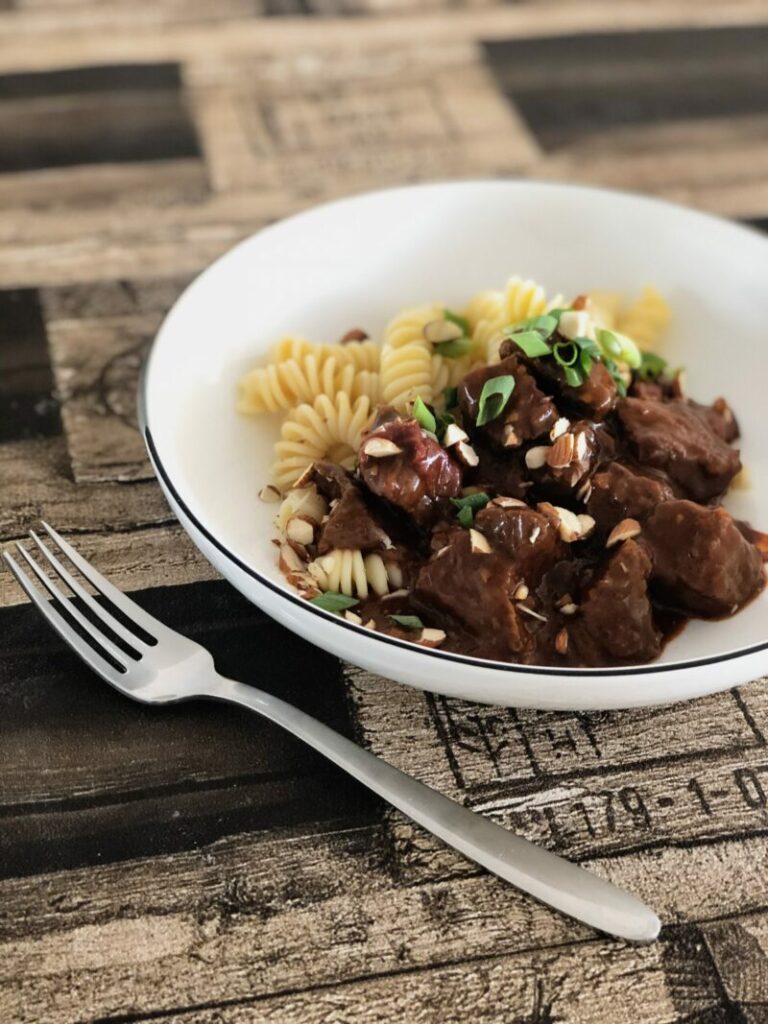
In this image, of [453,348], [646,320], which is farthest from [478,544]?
[646,320]

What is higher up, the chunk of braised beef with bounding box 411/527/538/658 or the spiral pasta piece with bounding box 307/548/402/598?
the chunk of braised beef with bounding box 411/527/538/658

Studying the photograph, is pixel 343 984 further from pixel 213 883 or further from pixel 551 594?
pixel 551 594

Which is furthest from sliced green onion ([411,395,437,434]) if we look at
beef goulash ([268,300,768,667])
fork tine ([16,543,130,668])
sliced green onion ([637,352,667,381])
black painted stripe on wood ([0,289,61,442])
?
black painted stripe on wood ([0,289,61,442])

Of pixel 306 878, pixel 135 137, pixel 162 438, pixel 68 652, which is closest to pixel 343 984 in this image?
pixel 306 878

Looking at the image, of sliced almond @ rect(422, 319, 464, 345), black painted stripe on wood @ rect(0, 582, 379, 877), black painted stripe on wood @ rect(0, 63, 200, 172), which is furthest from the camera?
black painted stripe on wood @ rect(0, 63, 200, 172)

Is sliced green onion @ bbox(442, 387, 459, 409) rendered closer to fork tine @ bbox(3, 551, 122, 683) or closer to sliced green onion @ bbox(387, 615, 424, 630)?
sliced green onion @ bbox(387, 615, 424, 630)

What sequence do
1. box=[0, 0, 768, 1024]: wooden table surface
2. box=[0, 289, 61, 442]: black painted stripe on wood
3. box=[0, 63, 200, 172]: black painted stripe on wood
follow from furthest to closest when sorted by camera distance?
box=[0, 63, 200, 172]: black painted stripe on wood < box=[0, 289, 61, 442]: black painted stripe on wood < box=[0, 0, 768, 1024]: wooden table surface
